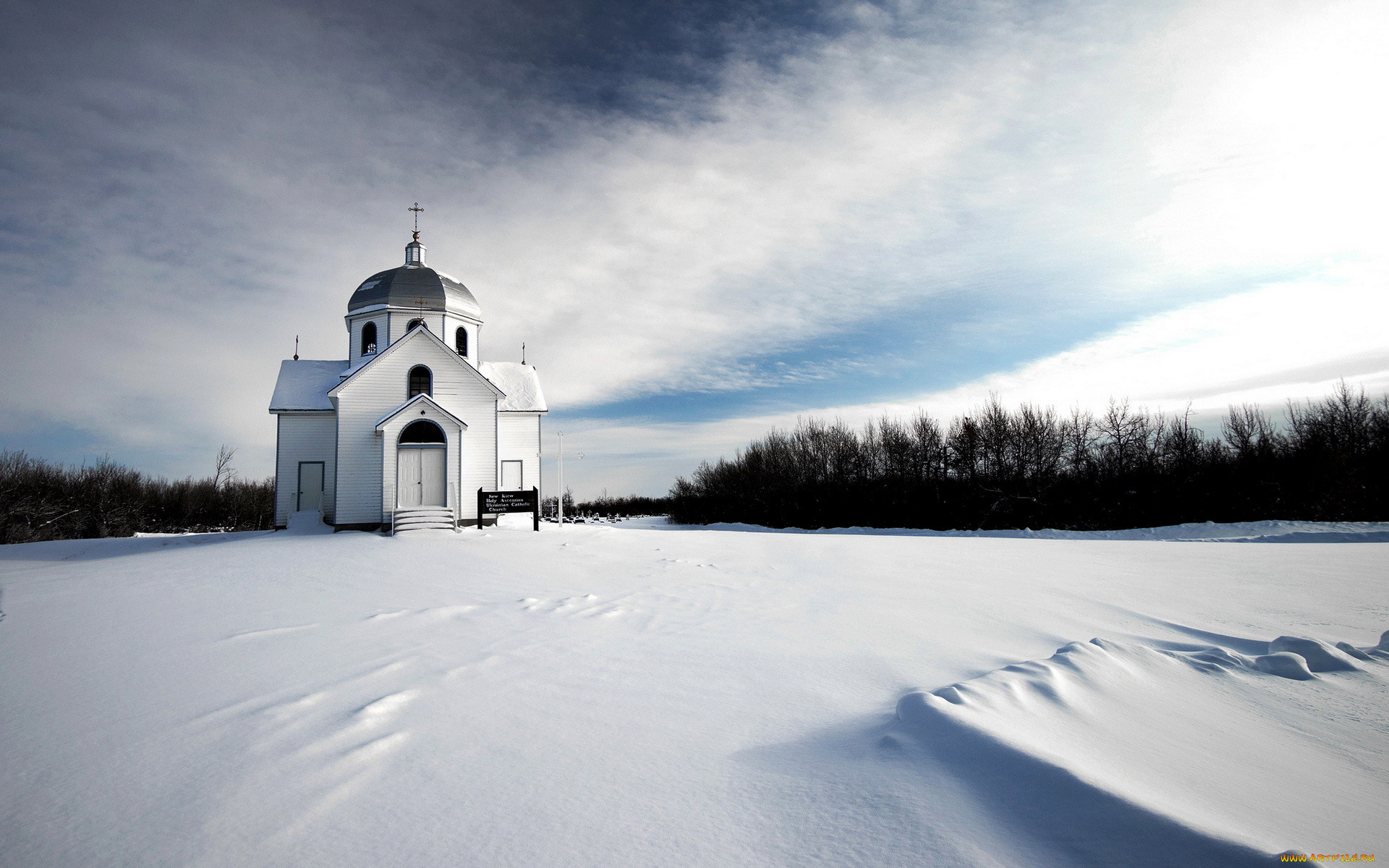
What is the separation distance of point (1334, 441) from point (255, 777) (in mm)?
32801

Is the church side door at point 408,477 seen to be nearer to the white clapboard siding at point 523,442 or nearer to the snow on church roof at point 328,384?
the snow on church roof at point 328,384

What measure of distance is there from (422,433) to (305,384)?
6988 mm

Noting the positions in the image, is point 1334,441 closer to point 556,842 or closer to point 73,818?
point 556,842

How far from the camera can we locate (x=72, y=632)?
6434mm

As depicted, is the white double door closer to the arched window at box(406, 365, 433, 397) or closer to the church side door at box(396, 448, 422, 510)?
the church side door at box(396, 448, 422, 510)

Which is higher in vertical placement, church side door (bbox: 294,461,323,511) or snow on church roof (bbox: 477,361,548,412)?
snow on church roof (bbox: 477,361,548,412)

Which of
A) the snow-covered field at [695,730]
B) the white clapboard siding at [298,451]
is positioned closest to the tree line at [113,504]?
the white clapboard siding at [298,451]

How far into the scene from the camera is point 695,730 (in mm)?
3623

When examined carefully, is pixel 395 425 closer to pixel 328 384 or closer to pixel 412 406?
pixel 412 406

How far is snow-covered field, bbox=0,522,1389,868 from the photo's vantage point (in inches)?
95.3

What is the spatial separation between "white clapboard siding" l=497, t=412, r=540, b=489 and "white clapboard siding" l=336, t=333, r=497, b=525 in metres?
3.64

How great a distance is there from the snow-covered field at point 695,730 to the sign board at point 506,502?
9810 millimetres

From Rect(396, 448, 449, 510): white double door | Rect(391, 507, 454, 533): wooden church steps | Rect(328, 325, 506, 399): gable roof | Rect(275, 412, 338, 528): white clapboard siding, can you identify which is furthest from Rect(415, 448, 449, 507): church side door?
Rect(275, 412, 338, 528): white clapboard siding

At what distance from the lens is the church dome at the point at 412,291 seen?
22.3 m
